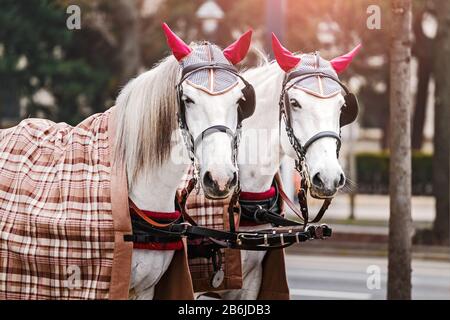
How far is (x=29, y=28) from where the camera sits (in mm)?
22500

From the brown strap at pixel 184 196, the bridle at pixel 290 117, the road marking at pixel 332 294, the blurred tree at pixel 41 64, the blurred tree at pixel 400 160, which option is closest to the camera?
the bridle at pixel 290 117

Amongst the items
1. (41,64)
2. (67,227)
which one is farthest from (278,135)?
(41,64)

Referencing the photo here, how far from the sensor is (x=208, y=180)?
470 cm

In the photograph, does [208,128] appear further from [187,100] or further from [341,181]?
[341,181]

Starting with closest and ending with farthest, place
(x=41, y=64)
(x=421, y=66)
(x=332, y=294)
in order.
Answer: (x=332, y=294), (x=41, y=64), (x=421, y=66)

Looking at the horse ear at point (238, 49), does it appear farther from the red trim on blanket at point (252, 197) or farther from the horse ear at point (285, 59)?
the red trim on blanket at point (252, 197)

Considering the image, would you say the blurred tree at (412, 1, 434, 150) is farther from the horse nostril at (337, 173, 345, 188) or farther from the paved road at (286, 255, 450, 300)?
the horse nostril at (337, 173, 345, 188)

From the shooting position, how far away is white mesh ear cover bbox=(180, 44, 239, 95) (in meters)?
4.90

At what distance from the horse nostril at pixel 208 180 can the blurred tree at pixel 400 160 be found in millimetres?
4480

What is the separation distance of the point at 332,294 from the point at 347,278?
157 cm

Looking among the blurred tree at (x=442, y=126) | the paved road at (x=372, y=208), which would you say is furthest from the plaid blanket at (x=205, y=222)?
the paved road at (x=372, y=208)

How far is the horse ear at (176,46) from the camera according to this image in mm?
5062
